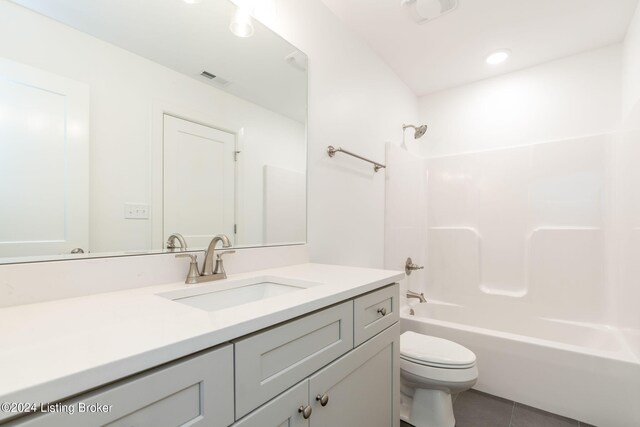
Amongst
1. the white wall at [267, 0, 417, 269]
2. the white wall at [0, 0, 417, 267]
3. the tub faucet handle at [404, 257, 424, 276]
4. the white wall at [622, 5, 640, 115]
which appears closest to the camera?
the white wall at [0, 0, 417, 267]

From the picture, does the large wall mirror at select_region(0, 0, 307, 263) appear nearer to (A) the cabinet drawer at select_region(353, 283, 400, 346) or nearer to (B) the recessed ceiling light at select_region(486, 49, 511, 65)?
(A) the cabinet drawer at select_region(353, 283, 400, 346)

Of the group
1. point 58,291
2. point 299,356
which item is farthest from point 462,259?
point 58,291

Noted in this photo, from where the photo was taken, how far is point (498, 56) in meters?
2.25

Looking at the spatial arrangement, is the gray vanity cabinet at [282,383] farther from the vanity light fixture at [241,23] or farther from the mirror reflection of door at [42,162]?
the vanity light fixture at [241,23]

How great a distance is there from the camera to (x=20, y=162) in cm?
76

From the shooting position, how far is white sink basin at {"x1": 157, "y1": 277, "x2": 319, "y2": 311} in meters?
0.95

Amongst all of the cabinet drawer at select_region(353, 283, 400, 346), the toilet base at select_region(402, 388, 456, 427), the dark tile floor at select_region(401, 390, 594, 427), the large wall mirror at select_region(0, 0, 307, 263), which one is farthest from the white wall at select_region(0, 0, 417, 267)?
the dark tile floor at select_region(401, 390, 594, 427)

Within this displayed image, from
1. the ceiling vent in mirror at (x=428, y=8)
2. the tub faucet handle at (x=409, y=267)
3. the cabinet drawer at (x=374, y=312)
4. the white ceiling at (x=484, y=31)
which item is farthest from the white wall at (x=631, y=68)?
the cabinet drawer at (x=374, y=312)

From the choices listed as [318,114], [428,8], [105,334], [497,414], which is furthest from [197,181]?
[497,414]

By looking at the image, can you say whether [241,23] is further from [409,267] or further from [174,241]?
[409,267]

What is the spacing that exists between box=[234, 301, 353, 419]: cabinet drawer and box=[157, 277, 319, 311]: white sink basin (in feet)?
0.65

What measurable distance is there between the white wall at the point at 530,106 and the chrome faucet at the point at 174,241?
253 centimetres

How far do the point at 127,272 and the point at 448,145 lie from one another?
2757 millimetres

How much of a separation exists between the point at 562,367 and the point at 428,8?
2162 millimetres
